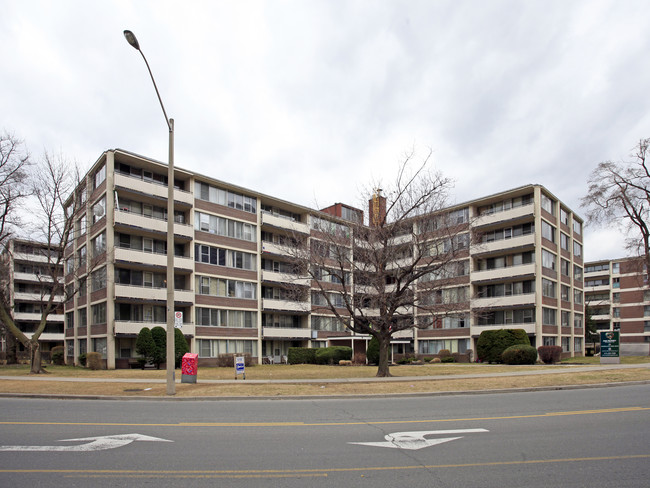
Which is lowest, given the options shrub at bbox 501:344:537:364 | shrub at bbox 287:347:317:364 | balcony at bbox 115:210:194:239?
shrub at bbox 287:347:317:364

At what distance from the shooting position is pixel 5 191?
3350 centimetres

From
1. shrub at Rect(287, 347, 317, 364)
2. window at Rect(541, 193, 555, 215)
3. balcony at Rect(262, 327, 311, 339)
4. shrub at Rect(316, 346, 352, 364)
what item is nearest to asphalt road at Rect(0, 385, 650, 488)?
shrub at Rect(316, 346, 352, 364)

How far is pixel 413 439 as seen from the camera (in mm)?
8586

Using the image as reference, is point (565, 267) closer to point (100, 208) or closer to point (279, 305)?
point (279, 305)

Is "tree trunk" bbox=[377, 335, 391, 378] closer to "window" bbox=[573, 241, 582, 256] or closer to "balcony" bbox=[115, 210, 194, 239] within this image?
"balcony" bbox=[115, 210, 194, 239]

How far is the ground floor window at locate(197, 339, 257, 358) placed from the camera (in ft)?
143

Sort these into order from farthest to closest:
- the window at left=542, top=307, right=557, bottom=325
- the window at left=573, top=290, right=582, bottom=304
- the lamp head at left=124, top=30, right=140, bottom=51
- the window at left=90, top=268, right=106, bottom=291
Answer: the window at left=573, top=290, right=582, bottom=304 → the window at left=542, top=307, right=557, bottom=325 → the window at left=90, top=268, right=106, bottom=291 → the lamp head at left=124, top=30, right=140, bottom=51

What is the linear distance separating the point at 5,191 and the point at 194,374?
72.8ft

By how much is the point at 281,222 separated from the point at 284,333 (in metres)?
10.7

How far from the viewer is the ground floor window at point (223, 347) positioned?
43.4 m

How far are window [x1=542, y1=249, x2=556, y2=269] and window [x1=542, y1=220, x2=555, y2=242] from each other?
1471 millimetres

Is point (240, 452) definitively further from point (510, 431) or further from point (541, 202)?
point (541, 202)

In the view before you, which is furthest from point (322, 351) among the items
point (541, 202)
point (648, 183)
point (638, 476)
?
point (638, 476)

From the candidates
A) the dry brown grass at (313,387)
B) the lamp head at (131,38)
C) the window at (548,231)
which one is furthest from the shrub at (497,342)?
the lamp head at (131,38)
